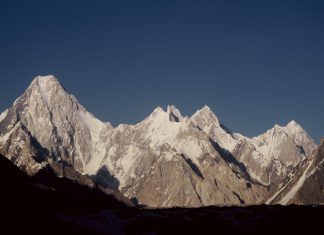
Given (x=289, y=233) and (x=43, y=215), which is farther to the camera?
(x=289, y=233)

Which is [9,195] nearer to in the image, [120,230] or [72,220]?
[72,220]

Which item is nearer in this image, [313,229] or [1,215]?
[1,215]

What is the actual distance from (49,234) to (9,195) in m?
41.3

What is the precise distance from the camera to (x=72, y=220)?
198250 mm

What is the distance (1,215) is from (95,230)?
36.3m

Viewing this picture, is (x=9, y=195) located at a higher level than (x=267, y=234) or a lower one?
higher

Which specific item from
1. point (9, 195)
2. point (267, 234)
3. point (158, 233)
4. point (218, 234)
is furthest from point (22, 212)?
point (267, 234)

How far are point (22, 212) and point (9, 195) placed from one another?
76.1 feet

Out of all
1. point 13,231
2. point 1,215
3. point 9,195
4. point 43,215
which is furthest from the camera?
point 9,195

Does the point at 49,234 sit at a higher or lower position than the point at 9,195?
lower

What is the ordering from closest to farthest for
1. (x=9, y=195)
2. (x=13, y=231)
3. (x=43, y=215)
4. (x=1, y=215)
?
(x=13, y=231), (x=1, y=215), (x=43, y=215), (x=9, y=195)

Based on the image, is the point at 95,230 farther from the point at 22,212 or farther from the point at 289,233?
the point at 289,233

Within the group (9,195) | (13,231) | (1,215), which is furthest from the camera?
(9,195)

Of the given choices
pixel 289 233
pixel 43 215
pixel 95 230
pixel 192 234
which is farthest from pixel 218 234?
pixel 43 215
